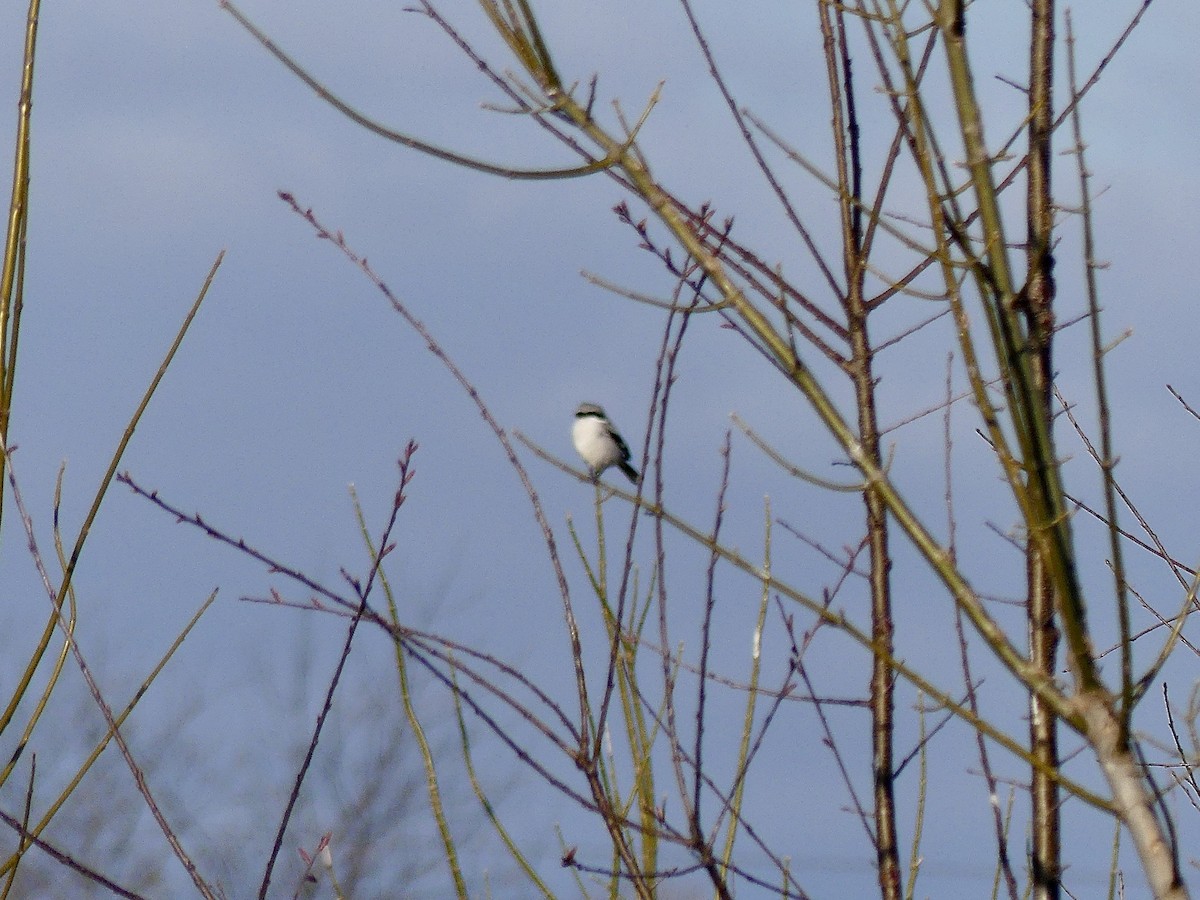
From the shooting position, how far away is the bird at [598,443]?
900 centimetres

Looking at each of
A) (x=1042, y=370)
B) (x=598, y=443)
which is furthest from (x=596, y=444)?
(x=1042, y=370)

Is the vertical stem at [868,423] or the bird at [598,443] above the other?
the bird at [598,443]

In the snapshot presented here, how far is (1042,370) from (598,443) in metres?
7.41

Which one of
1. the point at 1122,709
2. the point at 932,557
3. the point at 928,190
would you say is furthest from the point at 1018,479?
the point at 928,190

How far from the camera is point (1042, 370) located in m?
1.61

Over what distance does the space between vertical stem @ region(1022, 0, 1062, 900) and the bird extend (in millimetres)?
6923

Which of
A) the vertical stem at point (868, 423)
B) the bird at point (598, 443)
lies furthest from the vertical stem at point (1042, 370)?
the bird at point (598, 443)

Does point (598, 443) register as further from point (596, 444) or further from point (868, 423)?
point (868, 423)

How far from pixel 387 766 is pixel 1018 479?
13515 mm

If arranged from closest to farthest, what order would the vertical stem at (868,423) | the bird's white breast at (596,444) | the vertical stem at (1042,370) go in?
the vertical stem at (1042,370)
the vertical stem at (868,423)
the bird's white breast at (596,444)

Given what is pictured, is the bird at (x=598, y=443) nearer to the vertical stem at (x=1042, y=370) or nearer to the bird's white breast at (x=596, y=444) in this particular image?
the bird's white breast at (x=596, y=444)

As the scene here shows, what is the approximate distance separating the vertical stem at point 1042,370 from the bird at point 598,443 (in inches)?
273

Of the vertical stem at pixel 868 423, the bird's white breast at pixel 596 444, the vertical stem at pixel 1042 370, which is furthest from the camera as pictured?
the bird's white breast at pixel 596 444

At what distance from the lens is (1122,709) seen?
1206 millimetres
